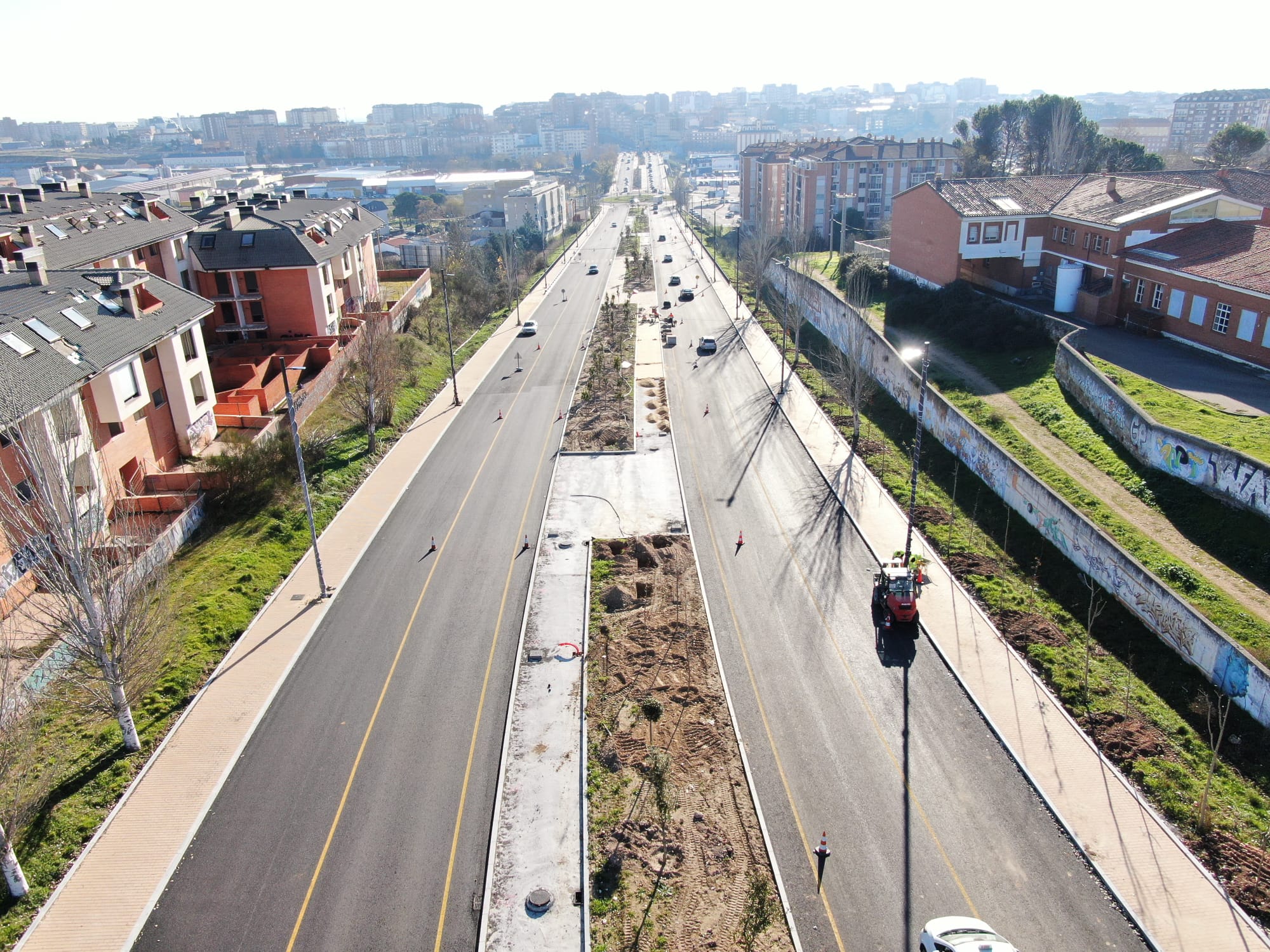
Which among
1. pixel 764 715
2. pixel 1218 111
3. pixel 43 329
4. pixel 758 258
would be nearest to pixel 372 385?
pixel 43 329

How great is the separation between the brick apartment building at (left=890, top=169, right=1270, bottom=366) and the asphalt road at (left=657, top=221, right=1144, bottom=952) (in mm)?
20493

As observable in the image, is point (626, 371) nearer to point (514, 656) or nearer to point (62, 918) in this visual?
point (514, 656)

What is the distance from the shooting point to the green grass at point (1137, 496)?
2277 cm

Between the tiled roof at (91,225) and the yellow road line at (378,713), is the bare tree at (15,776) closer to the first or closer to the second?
the yellow road line at (378,713)

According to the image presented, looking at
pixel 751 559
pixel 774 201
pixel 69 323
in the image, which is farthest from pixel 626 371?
pixel 774 201

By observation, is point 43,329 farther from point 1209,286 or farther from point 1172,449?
point 1209,286

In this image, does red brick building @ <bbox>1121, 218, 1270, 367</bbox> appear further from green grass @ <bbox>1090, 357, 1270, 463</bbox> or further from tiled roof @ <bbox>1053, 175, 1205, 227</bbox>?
green grass @ <bbox>1090, 357, 1270, 463</bbox>

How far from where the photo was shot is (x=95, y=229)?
144 feet

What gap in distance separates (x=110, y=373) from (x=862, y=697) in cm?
2889

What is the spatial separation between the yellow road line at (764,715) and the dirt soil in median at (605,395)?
23.1ft

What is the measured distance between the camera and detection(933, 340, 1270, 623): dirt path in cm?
2281

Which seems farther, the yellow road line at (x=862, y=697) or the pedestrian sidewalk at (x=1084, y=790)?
the yellow road line at (x=862, y=697)

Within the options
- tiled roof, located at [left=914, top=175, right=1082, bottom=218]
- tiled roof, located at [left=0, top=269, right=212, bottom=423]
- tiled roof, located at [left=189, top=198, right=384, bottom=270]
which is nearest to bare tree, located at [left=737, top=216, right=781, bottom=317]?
tiled roof, located at [left=914, top=175, right=1082, bottom=218]

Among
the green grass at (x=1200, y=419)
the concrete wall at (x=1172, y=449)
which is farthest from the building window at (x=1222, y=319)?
the concrete wall at (x=1172, y=449)
